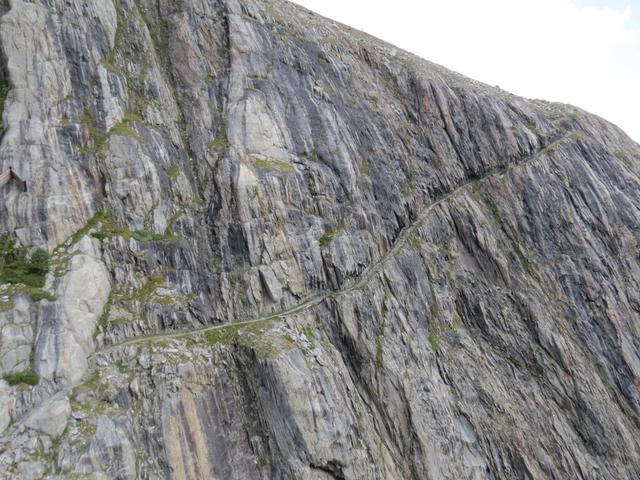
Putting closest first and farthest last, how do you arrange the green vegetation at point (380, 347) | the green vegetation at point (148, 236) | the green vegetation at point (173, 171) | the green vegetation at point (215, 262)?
1. the green vegetation at point (148, 236)
2. the green vegetation at point (380, 347)
3. the green vegetation at point (215, 262)
4. the green vegetation at point (173, 171)

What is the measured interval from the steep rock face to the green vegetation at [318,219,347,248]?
30 centimetres

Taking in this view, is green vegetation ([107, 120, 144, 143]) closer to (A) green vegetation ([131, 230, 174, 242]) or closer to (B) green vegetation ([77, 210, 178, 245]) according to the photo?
(B) green vegetation ([77, 210, 178, 245])

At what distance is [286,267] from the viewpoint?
109 ft

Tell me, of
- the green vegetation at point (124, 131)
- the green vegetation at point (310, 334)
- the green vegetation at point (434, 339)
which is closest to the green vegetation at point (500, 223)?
the green vegetation at point (434, 339)

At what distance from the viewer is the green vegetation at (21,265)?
24844 millimetres

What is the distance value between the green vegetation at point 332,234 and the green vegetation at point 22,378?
21.6 meters

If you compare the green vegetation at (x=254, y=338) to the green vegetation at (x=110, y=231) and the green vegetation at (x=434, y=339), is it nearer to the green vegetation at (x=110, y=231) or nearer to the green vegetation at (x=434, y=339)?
the green vegetation at (x=110, y=231)

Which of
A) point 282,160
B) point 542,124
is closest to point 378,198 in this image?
point 282,160

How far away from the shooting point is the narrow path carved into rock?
26969 millimetres

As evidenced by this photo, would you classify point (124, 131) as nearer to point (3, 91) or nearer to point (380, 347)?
point (3, 91)

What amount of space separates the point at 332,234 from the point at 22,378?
23.7 meters

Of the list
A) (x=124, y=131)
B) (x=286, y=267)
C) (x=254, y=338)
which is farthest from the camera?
(x=286, y=267)

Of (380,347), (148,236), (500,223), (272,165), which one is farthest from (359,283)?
(500,223)

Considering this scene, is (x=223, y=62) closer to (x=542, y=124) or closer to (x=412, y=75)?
(x=412, y=75)
